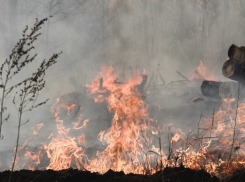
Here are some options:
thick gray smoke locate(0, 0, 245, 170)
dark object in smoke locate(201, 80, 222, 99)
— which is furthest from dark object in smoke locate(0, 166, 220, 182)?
thick gray smoke locate(0, 0, 245, 170)

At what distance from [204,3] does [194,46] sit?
12.9 ft

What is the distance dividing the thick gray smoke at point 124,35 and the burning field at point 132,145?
27.5 ft

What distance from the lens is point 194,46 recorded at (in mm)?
23172

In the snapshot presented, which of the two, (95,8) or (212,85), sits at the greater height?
(95,8)

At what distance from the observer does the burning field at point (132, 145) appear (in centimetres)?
266

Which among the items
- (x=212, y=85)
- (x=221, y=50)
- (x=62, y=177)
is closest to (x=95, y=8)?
(x=221, y=50)

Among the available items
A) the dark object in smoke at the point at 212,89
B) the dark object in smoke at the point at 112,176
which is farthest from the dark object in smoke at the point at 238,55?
the dark object in smoke at the point at 112,176

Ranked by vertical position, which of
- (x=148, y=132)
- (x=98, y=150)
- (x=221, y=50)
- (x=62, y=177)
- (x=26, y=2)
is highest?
(x=26, y=2)

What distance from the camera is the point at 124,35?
851 inches

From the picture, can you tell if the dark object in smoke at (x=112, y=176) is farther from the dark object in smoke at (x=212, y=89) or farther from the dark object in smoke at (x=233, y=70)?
the dark object in smoke at (x=212, y=89)

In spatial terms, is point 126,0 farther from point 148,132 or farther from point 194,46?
point 148,132

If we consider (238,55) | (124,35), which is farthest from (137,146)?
(124,35)

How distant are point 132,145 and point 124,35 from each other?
1725 cm

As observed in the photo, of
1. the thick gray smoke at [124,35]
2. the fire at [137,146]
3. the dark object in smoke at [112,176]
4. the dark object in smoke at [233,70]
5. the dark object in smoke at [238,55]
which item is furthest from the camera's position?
the thick gray smoke at [124,35]
